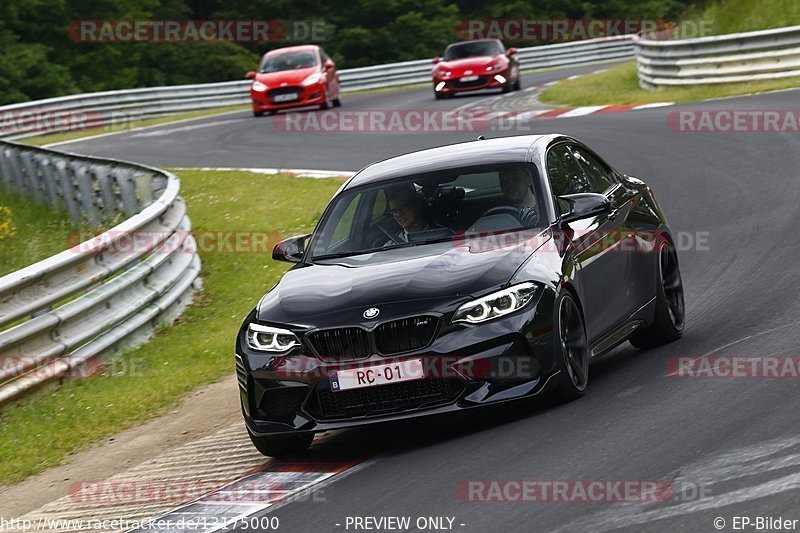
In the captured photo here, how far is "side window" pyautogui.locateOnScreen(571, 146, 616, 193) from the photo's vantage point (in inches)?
357

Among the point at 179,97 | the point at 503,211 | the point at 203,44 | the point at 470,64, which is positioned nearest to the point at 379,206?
the point at 503,211

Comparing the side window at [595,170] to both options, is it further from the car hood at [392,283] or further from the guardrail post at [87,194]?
the guardrail post at [87,194]

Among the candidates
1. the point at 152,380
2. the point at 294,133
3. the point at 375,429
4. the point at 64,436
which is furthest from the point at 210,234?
the point at 294,133

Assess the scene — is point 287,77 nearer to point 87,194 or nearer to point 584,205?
point 87,194

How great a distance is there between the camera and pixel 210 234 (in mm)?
16141

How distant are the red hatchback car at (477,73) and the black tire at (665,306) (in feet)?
78.9

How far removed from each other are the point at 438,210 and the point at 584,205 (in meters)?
0.87

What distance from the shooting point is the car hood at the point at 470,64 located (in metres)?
33.2

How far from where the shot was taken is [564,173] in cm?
873

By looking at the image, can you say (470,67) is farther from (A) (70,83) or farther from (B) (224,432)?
(B) (224,432)

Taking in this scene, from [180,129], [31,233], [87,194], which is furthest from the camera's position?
[180,129]

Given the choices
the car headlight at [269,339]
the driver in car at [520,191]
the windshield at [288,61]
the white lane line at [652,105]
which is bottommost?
the windshield at [288,61]

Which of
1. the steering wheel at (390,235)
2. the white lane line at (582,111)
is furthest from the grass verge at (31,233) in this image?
the white lane line at (582,111)

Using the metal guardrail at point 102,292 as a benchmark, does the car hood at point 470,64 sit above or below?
below
